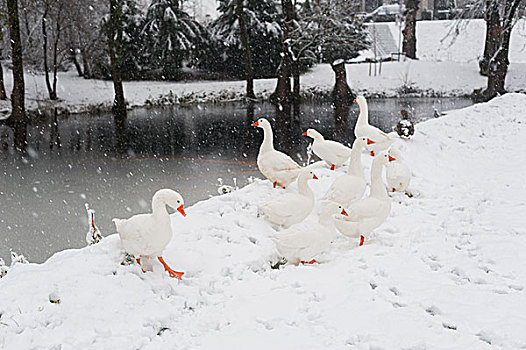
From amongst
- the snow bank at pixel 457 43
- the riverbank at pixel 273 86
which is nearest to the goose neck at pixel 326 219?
the riverbank at pixel 273 86

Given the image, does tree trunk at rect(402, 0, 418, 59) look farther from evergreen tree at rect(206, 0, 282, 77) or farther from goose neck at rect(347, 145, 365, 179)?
goose neck at rect(347, 145, 365, 179)

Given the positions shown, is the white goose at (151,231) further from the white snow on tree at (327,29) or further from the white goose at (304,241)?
the white snow on tree at (327,29)

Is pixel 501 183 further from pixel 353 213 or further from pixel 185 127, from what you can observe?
pixel 185 127

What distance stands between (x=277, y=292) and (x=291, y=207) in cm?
136

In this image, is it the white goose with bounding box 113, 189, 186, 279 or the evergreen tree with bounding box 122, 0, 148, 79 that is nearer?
the white goose with bounding box 113, 189, 186, 279

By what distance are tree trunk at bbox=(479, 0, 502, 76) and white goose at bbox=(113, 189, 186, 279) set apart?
14194 millimetres

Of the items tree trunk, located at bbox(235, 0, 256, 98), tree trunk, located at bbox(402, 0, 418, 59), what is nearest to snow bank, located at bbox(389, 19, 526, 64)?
tree trunk, located at bbox(402, 0, 418, 59)

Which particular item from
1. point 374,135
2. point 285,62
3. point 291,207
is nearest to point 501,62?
point 285,62

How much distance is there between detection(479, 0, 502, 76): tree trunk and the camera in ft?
54.4

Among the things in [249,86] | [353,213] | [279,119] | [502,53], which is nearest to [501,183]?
[353,213]

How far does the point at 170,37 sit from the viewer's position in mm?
28031

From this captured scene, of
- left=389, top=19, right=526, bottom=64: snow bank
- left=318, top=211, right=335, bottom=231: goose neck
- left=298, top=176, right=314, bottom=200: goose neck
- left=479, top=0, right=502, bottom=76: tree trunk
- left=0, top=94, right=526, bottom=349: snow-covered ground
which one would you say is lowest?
left=0, top=94, right=526, bottom=349: snow-covered ground

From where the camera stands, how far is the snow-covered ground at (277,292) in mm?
3164

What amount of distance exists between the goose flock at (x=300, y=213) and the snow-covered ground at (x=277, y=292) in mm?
182
